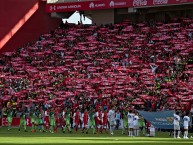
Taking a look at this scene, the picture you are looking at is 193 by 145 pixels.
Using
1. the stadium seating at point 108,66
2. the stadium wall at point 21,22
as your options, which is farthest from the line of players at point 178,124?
the stadium wall at point 21,22

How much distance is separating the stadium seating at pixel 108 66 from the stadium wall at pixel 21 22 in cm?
92

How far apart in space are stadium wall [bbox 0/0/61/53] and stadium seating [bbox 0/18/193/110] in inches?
36.4

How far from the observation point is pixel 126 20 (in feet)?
216

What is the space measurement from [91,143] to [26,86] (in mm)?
25593

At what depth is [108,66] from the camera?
57469 millimetres

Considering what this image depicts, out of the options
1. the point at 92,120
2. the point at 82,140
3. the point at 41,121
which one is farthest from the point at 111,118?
the point at 82,140

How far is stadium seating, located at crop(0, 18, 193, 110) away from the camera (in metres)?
51.1

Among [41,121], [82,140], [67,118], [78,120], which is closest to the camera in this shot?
[82,140]

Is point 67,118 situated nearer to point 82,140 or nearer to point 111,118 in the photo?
point 111,118

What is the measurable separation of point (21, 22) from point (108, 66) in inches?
464

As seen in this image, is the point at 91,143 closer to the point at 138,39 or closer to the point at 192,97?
the point at 192,97

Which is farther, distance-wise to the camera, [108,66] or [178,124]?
[108,66]

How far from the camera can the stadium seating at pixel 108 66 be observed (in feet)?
168

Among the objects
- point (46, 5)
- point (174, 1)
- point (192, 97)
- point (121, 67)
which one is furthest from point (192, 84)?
point (46, 5)
